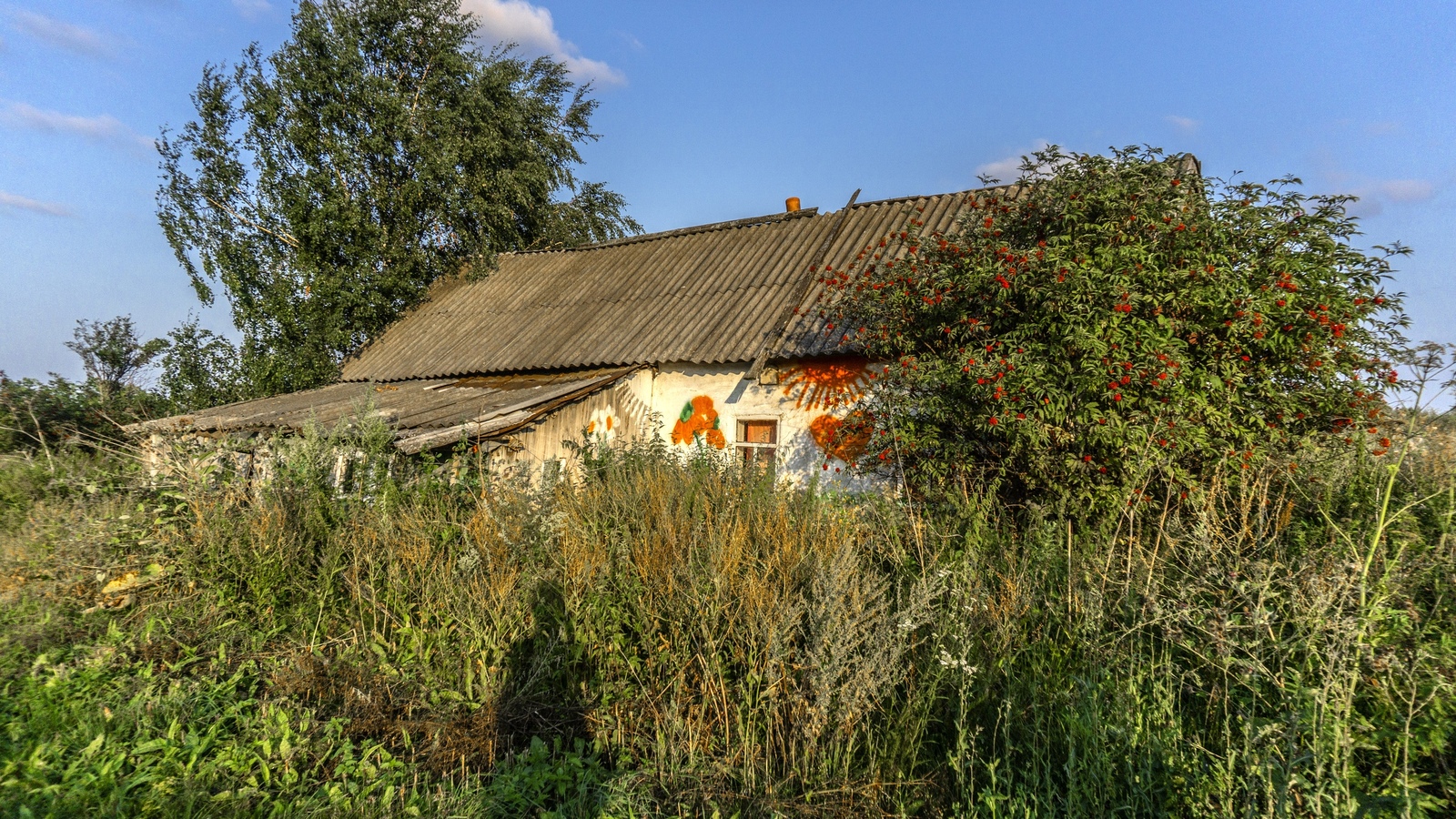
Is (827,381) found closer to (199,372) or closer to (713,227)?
(713,227)

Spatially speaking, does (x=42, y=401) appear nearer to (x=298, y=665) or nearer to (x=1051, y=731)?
(x=298, y=665)

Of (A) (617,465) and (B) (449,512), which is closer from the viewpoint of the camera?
(B) (449,512)

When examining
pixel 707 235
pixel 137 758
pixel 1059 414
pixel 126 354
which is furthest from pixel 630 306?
pixel 126 354

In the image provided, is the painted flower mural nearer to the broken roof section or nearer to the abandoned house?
the abandoned house

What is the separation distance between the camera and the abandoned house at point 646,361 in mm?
8828

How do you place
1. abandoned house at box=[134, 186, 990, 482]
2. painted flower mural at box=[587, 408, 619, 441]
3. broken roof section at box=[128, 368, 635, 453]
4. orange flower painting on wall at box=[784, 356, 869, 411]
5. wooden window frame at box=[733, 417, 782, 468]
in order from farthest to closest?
painted flower mural at box=[587, 408, 619, 441] → wooden window frame at box=[733, 417, 782, 468] → abandoned house at box=[134, 186, 990, 482] → orange flower painting on wall at box=[784, 356, 869, 411] → broken roof section at box=[128, 368, 635, 453]

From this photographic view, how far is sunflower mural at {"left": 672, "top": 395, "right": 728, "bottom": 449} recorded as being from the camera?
9.88m

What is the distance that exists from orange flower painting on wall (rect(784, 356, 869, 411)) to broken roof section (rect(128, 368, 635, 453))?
2498 mm

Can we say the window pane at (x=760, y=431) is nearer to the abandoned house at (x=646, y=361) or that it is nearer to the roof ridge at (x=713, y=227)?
the abandoned house at (x=646, y=361)

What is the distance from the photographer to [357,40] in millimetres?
16641

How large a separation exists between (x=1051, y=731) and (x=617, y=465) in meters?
4.26

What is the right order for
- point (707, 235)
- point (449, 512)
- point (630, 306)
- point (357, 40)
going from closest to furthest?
1. point (449, 512)
2. point (630, 306)
3. point (707, 235)
4. point (357, 40)

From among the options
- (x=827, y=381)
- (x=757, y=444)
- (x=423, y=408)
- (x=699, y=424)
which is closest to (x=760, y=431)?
(x=757, y=444)

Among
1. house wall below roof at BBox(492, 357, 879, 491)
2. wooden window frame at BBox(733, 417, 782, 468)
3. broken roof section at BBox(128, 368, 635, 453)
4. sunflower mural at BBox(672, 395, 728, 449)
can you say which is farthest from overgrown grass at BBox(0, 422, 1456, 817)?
Answer: sunflower mural at BBox(672, 395, 728, 449)
